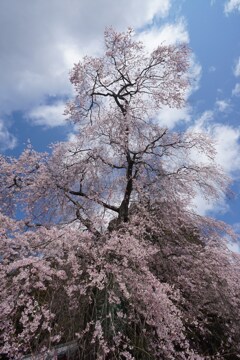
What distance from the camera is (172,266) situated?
8.16 metres

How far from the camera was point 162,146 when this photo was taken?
30.5 ft

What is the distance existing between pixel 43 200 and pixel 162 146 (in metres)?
3.71

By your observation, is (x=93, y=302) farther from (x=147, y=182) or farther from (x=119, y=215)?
(x=147, y=182)

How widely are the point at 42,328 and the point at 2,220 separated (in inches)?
84.3

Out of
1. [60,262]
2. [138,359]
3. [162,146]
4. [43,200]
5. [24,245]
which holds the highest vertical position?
[162,146]

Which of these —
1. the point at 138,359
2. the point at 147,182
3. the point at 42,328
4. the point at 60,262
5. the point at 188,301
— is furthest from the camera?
the point at 147,182

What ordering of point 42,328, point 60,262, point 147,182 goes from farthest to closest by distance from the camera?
point 147,182 < point 60,262 < point 42,328

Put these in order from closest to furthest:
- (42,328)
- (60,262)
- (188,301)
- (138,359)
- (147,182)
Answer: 1. (42,328)
2. (60,262)
3. (138,359)
4. (188,301)
5. (147,182)

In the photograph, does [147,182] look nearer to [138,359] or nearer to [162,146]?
[162,146]

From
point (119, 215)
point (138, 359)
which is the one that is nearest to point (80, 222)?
point (119, 215)

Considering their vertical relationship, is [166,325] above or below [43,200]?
below

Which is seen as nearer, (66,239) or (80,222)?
(66,239)

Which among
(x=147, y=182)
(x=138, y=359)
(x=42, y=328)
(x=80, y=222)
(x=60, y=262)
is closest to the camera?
(x=42, y=328)

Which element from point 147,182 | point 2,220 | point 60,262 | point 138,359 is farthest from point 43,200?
point 138,359
